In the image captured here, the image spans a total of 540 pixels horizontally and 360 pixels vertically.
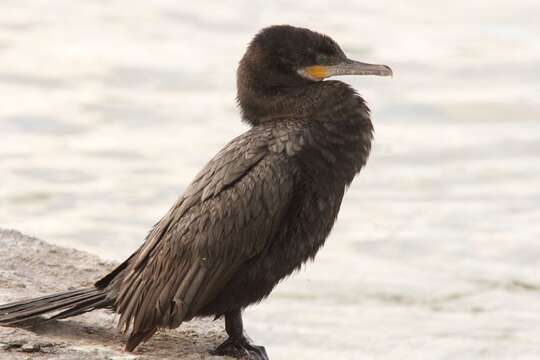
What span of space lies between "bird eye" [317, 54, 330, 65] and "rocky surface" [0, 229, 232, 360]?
1413mm

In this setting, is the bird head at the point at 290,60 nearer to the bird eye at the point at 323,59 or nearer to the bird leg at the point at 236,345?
the bird eye at the point at 323,59

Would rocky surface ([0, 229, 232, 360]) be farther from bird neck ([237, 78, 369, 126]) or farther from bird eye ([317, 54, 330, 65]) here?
bird eye ([317, 54, 330, 65])

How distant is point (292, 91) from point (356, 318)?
310cm

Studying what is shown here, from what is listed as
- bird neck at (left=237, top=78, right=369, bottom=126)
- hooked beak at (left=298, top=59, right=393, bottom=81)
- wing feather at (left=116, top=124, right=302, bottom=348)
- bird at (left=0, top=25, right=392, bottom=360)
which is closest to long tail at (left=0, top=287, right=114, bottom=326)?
bird at (left=0, top=25, right=392, bottom=360)

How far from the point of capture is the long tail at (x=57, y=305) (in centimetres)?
675

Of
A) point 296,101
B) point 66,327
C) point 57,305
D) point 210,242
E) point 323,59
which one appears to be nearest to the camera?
point 210,242

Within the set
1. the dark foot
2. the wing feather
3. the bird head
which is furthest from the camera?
the bird head

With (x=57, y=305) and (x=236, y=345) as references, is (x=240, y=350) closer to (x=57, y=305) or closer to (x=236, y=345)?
(x=236, y=345)

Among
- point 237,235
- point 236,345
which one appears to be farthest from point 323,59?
point 236,345

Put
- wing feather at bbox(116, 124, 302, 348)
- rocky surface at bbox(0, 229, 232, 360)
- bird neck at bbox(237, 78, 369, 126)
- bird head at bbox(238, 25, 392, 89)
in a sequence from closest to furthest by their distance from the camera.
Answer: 1. rocky surface at bbox(0, 229, 232, 360)
2. wing feather at bbox(116, 124, 302, 348)
3. bird neck at bbox(237, 78, 369, 126)
4. bird head at bbox(238, 25, 392, 89)

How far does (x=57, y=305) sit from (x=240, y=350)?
860 millimetres

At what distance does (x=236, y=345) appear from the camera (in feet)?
22.6

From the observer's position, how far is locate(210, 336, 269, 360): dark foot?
6.82 meters

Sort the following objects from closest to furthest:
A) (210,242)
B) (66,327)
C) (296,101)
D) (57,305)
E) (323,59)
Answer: (210,242), (57,305), (66,327), (296,101), (323,59)
